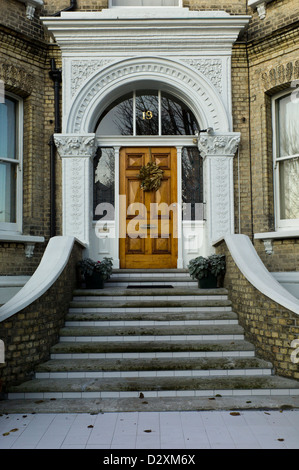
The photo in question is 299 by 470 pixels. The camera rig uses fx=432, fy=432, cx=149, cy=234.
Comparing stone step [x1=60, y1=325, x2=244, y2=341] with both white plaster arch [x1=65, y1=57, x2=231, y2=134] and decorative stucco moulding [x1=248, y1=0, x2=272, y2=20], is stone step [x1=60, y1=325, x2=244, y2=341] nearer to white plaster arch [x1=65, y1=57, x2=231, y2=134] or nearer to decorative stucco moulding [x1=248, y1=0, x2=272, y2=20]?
white plaster arch [x1=65, y1=57, x2=231, y2=134]

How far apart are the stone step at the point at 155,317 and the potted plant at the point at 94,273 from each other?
97 cm

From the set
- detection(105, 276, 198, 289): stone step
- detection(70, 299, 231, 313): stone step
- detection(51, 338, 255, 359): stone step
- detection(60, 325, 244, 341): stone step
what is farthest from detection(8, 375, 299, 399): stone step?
detection(105, 276, 198, 289): stone step

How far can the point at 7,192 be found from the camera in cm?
775

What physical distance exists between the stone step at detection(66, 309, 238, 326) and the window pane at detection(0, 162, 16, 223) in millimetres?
2660

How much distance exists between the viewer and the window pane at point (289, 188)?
7.71 m

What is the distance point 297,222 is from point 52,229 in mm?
4380

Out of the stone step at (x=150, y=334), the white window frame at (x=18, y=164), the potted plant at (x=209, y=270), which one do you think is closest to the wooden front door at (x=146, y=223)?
the potted plant at (x=209, y=270)

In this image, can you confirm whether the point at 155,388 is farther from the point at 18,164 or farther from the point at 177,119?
the point at 177,119

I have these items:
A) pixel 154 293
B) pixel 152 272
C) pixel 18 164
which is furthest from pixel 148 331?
pixel 18 164

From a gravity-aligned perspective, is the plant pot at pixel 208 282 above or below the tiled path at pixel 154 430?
above

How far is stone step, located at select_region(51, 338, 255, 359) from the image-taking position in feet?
17.3

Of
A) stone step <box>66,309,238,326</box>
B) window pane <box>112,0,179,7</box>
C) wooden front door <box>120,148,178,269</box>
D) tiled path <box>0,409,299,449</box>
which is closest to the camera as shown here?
tiled path <box>0,409,299,449</box>

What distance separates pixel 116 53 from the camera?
8008 millimetres

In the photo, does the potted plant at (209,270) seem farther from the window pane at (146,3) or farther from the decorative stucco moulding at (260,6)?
the window pane at (146,3)
